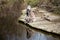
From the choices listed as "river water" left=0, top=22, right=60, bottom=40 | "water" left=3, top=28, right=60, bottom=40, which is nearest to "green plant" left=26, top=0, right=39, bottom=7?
"river water" left=0, top=22, right=60, bottom=40

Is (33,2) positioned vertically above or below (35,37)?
above

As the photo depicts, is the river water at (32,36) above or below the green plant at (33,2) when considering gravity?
below

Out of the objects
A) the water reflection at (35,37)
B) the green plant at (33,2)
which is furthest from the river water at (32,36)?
the green plant at (33,2)

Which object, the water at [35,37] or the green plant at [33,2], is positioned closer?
the water at [35,37]

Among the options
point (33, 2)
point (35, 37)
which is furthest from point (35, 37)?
point (33, 2)

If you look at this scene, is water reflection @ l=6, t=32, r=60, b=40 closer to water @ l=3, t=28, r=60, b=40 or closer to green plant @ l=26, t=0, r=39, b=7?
water @ l=3, t=28, r=60, b=40

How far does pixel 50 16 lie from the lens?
4.84 m

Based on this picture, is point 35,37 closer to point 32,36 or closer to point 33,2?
point 32,36

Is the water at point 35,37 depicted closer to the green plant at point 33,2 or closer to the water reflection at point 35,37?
the water reflection at point 35,37

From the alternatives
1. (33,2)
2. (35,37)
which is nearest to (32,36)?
(35,37)

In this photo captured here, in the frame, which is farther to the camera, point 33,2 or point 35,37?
point 33,2

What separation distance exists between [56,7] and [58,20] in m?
0.94

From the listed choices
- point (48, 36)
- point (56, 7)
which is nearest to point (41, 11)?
point (56, 7)

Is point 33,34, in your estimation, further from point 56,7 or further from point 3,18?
point 56,7
